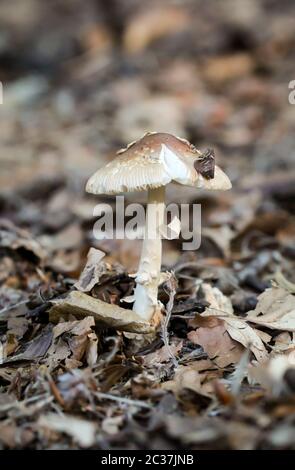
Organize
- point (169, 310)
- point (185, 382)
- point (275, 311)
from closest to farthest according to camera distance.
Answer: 1. point (185, 382)
2. point (169, 310)
3. point (275, 311)

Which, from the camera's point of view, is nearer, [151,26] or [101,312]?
[101,312]

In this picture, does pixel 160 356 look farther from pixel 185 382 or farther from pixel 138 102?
pixel 138 102

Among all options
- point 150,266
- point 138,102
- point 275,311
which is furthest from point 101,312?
point 138,102

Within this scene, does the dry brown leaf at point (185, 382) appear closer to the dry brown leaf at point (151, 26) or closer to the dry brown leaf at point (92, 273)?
the dry brown leaf at point (92, 273)

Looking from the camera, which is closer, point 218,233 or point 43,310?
point 43,310

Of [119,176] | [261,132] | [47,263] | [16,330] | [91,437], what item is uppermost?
[261,132]

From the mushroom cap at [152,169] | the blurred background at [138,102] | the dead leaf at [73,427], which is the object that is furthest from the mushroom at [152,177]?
the blurred background at [138,102]

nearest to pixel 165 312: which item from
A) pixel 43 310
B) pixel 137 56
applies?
pixel 43 310

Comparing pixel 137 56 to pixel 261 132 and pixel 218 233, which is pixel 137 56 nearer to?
pixel 261 132
